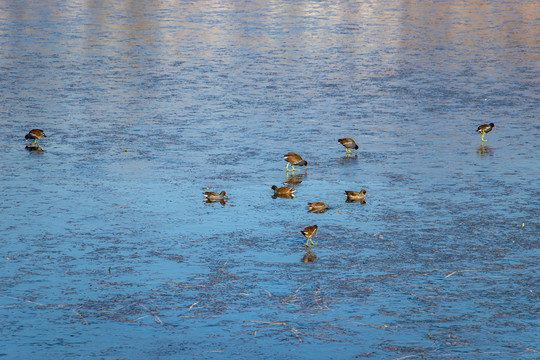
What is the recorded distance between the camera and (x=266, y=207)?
13.4 metres

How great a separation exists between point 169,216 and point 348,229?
2.63 metres

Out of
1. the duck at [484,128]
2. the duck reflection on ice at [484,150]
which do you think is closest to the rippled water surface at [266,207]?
the duck reflection on ice at [484,150]

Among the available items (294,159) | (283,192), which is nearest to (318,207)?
(283,192)

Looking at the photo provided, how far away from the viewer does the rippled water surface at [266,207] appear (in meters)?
8.95

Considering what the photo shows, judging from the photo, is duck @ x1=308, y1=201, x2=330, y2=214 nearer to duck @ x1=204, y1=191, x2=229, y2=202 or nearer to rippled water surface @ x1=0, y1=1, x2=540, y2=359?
rippled water surface @ x1=0, y1=1, x2=540, y2=359

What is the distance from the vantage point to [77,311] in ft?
30.7

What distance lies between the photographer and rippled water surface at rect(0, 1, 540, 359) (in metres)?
8.95

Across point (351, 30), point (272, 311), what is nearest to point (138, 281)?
point (272, 311)

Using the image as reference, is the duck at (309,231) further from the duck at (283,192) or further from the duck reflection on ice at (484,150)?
the duck reflection on ice at (484,150)

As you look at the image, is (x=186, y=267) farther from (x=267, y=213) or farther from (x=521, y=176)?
(x=521, y=176)

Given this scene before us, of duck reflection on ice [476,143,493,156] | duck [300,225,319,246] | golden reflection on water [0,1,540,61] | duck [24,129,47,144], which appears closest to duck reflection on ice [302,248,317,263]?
duck [300,225,319,246]

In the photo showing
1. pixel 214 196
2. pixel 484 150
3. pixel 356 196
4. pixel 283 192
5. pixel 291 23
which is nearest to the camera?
pixel 214 196

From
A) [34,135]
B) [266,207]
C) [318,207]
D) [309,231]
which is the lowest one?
[34,135]

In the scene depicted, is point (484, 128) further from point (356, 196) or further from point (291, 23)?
point (291, 23)
